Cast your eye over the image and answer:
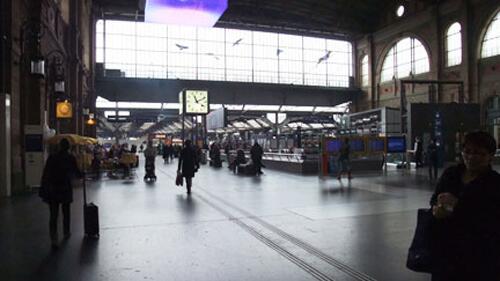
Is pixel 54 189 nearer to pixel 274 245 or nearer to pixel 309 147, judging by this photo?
pixel 274 245

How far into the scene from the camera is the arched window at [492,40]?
32688 millimetres

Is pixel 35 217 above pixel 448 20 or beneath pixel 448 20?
beneath

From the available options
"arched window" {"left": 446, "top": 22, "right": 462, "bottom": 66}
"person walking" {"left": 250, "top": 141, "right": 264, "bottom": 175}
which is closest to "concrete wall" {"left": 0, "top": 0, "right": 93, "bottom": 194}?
"person walking" {"left": 250, "top": 141, "right": 264, "bottom": 175}

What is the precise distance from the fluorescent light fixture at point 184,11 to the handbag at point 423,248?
1633 centimetres

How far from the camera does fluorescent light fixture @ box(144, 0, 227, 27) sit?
58.8ft

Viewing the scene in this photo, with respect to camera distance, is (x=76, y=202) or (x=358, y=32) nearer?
(x=76, y=202)

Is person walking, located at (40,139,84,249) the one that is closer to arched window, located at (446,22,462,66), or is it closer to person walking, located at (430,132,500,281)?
person walking, located at (430,132,500,281)

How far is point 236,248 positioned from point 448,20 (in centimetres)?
3682

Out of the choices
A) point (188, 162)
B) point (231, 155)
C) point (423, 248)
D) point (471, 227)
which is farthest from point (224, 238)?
point (231, 155)

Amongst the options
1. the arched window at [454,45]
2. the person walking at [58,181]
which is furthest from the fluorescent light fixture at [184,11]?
the arched window at [454,45]

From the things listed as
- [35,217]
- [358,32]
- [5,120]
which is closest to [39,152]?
[5,120]

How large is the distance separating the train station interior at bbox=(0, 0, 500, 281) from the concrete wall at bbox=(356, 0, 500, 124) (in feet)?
0.46

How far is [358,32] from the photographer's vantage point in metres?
49.5

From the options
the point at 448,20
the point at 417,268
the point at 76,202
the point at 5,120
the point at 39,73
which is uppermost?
the point at 448,20
